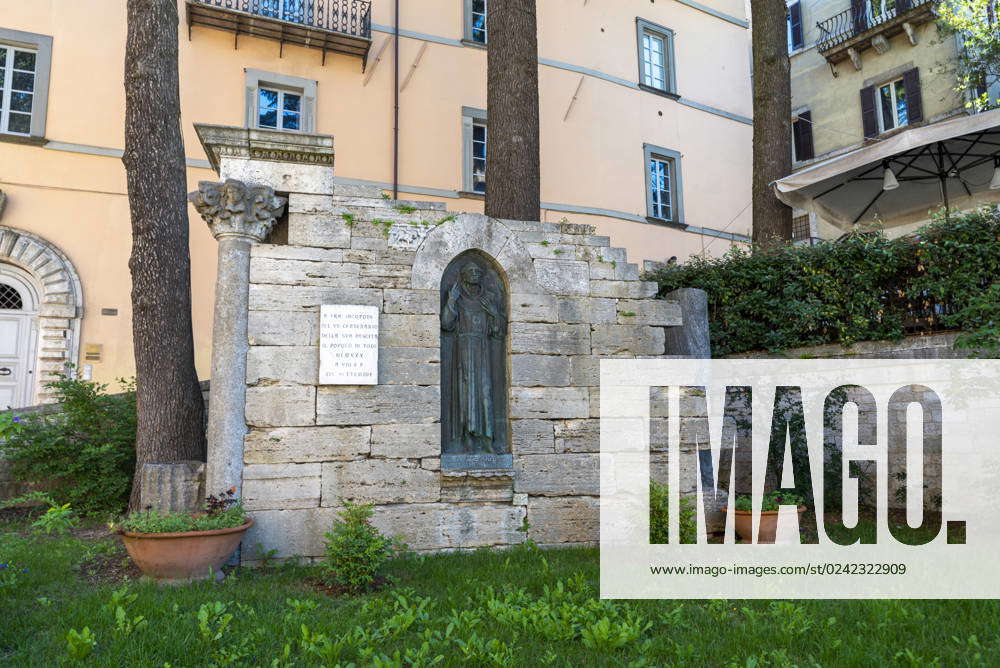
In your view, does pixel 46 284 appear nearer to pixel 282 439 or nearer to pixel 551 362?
pixel 282 439

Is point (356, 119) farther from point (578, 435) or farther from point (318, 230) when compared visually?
point (578, 435)

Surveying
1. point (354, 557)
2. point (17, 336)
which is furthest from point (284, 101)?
point (354, 557)

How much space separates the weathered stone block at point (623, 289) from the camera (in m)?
6.02

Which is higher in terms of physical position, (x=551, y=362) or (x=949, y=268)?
(x=949, y=268)

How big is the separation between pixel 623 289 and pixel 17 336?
933 cm

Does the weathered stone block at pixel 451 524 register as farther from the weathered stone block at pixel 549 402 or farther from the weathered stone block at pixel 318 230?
the weathered stone block at pixel 318 230

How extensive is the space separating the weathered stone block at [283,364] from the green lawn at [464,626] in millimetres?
1420

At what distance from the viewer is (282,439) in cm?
511

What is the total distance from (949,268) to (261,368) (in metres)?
6.13

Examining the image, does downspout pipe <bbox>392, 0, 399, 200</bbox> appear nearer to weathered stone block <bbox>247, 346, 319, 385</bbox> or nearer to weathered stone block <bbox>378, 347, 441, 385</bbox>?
weathered stone block <bbox>378, 347, 441, 385</bbox>

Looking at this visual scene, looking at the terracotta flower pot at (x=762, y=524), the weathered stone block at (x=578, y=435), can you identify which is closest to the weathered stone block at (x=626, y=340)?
the weathered stone block at (x=578, y=435)

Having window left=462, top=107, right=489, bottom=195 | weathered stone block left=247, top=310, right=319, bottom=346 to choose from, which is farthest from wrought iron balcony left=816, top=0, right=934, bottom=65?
weathered stone block left=247, top=310, right=319, bottom=346

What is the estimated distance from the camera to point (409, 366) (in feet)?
17.9

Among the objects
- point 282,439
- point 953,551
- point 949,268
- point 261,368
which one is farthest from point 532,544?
point 949,268
